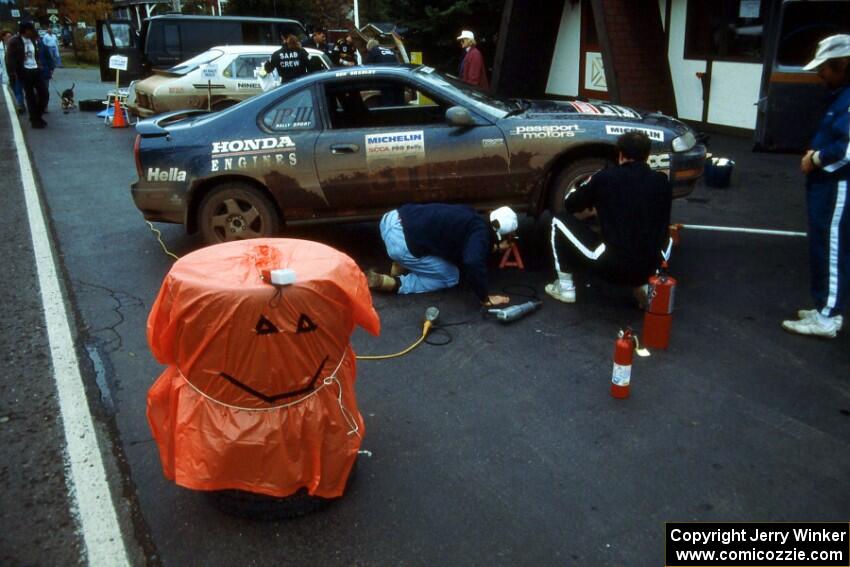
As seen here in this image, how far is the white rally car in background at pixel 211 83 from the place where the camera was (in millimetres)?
12508

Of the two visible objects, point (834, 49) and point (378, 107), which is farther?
point (378, 107)

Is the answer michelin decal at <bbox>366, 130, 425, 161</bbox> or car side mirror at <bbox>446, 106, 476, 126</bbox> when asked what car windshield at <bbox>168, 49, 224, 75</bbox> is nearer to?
michelin decal at <bbox>366, 130, 425, 161</bbox>

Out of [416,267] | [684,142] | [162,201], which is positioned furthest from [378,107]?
[684,142]

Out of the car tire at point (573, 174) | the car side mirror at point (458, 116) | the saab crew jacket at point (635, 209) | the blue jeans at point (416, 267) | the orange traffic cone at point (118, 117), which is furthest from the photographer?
the orange traffic cone at point (118, 117)

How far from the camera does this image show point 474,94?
21.6ft

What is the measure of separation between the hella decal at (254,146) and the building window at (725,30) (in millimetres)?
8599

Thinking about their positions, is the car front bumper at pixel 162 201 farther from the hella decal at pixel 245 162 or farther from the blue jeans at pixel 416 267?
the blue jeans at pixel 416 267

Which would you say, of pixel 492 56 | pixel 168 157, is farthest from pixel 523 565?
pixel 492 56

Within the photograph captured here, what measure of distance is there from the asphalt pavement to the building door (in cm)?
905

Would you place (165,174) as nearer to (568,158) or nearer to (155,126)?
(155,126)

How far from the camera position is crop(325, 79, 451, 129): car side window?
6391mm

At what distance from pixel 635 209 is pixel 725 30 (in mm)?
8634

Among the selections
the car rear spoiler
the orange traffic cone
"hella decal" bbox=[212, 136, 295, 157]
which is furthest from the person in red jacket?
the orange traffic cone

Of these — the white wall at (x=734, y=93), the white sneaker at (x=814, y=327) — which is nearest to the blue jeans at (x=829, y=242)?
the white sneaker at (x=814, y=327)
